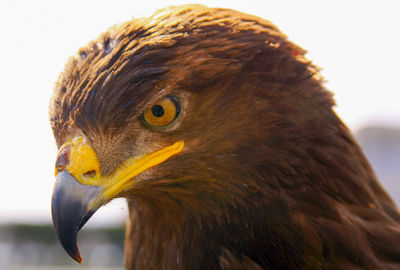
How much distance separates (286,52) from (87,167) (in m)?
1.02

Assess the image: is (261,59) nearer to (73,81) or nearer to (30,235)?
(73,81)

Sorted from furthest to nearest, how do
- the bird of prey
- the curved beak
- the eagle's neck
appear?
1. the eagle's neck
2. the bird of prey
3. the curved beak

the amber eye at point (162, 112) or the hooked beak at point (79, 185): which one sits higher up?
Answer: the amber eye at point (162, 112)

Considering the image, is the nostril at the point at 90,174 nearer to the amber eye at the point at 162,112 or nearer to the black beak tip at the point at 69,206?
the black beak tip at the point at 69,206

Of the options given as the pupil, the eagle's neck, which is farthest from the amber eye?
the eagle's neck

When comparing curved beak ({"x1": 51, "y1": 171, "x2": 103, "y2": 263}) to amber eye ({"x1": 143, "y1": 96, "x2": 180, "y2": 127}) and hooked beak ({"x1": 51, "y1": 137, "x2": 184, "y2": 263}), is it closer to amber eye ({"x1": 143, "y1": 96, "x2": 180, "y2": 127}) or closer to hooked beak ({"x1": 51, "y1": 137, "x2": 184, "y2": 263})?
hooked beak ({"x1": 51, "y1": 137, "x2": 184, "y2": 263})

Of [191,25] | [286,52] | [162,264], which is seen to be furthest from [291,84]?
[162,264]

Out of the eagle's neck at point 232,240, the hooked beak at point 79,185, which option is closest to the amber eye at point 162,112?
the hooked beak at point 79,185

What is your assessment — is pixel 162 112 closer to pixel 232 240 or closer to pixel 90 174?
pixel 90 174

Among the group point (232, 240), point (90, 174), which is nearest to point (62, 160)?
point (90, 174)

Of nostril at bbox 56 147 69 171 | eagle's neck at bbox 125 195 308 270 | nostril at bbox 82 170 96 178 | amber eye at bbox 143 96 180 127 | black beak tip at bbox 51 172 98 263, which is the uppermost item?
amber eye at bbox 143 96 180 127

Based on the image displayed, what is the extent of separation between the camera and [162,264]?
2209mm

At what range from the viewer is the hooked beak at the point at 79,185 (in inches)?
69.0

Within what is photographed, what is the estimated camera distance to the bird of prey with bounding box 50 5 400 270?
185 cm
